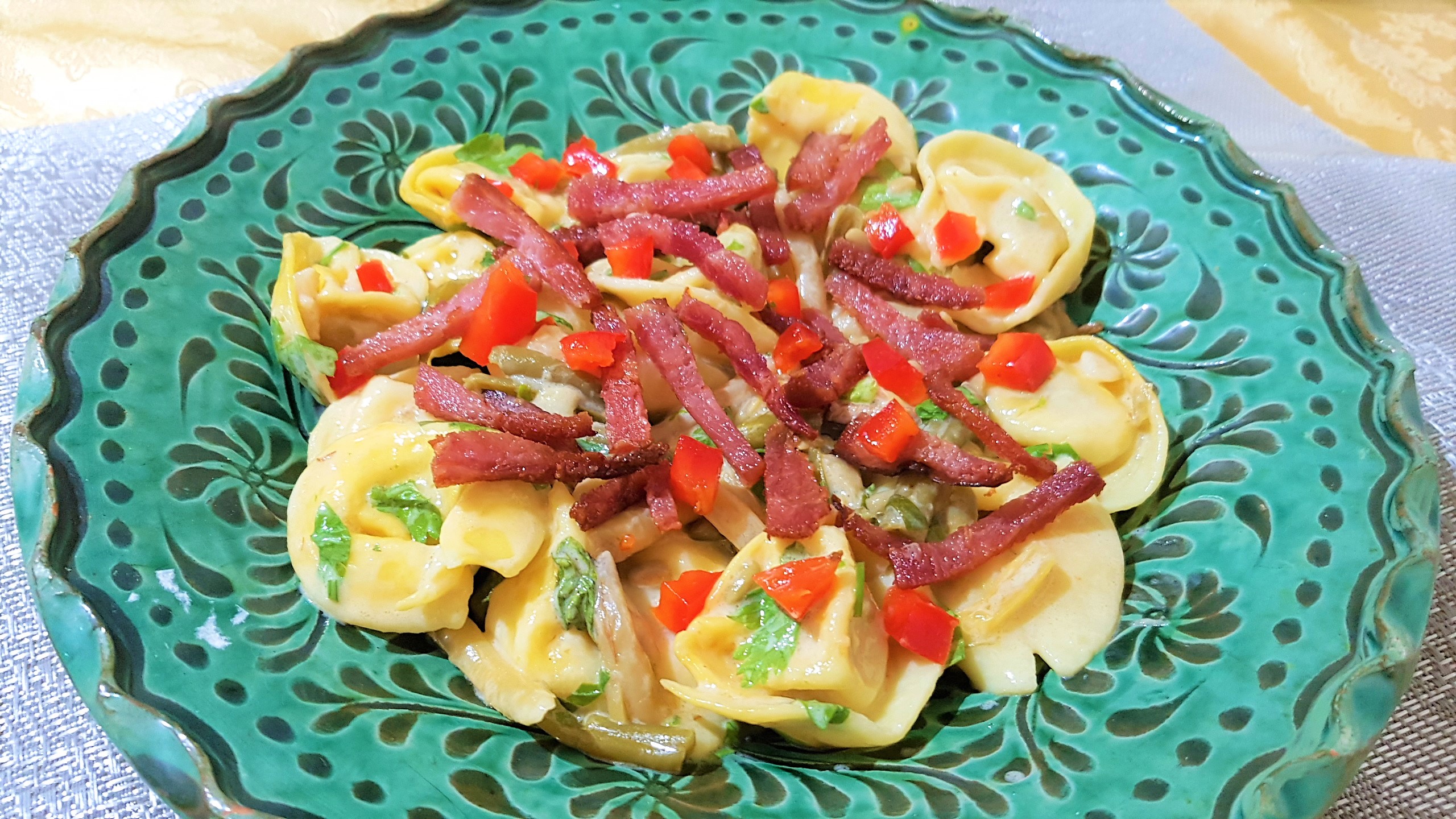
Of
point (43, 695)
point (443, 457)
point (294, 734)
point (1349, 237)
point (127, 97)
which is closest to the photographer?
point (294, 734)

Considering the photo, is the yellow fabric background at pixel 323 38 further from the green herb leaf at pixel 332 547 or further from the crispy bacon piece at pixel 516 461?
the crispy bacon piece at pixel 516 461

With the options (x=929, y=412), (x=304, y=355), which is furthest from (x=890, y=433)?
(x=304, y=355)

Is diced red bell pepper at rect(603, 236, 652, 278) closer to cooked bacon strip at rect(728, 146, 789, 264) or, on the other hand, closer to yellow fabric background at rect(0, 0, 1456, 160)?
cooked bacon strip at rect(728, 146, 789, 264)

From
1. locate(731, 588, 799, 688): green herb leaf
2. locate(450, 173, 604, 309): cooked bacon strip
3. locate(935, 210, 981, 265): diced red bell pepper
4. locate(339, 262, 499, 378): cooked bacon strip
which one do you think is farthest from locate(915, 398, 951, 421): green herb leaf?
locate(339, 262, 499, 378): cooked bacon strip

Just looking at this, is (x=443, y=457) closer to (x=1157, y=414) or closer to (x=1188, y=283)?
(x=1157, y=414)

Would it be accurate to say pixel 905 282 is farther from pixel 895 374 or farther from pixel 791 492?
pixel 791 492

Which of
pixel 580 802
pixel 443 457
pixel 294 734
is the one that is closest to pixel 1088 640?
pixel 580 802
